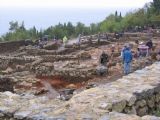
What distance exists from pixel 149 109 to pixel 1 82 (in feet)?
29.4

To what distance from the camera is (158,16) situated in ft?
200

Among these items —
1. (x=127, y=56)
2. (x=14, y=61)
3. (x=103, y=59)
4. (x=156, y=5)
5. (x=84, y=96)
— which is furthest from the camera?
(x=156, y=5)

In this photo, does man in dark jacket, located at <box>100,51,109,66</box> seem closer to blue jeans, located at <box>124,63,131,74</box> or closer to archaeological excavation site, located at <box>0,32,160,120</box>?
archaeological excavation site, located at <box>0,32,160,120</box>

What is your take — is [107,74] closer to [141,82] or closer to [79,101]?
[141,82]

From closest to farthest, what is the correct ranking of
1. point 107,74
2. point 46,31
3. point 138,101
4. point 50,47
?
point 138,101 < point 107,74 < point 50,47 < point 46,31

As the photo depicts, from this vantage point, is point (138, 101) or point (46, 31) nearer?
point (138, 101)

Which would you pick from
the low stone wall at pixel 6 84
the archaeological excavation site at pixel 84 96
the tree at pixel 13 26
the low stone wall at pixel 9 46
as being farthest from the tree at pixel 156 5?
the low stone wall at pixel 6 84

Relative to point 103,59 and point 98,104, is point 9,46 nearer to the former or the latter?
point 103,59

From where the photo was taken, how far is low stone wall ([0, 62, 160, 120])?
858 cm

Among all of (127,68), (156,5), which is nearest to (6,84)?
(127,68)

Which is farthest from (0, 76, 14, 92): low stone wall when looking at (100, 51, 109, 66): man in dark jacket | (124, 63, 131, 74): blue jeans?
(100, 51, 109, 66): man in dark jacket

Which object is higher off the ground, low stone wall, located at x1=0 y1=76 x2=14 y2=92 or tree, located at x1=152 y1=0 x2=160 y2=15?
tree, located at x1=152 y1=0 x2=160 y2=15

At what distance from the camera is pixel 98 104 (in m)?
9.27

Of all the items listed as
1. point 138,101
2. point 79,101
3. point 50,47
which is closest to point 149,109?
point 138,101
